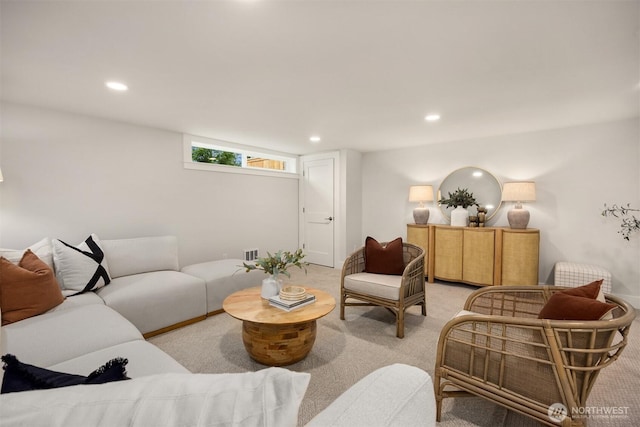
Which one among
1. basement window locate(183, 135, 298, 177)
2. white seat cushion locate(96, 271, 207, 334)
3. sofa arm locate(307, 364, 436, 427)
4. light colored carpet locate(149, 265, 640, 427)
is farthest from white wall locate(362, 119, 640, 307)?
sofa arm locate(307, 364, 436, 427)

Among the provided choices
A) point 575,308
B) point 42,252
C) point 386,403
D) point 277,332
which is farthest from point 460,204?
point 42,252

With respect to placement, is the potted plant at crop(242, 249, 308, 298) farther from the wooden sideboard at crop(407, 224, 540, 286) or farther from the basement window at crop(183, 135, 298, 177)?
the wooden sideboard at crop(407, 224, 540, 286)

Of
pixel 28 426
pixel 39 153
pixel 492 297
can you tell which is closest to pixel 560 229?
pixel 492 297

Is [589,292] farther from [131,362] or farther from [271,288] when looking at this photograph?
[131,362]

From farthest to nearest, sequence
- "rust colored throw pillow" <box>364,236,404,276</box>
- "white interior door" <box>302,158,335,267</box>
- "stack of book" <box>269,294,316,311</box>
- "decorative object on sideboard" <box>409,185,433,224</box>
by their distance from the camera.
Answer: "white interior door" <box>302,158,335,267</box> → "decorative object on sideboard" <box>409,185,433,224</box> → "rust colored throw pillow" <box>364,236,404,276</box> → "stack of book" <box>269,294,316,311</box>

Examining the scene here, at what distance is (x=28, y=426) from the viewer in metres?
0.45

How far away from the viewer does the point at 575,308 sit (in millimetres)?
1371

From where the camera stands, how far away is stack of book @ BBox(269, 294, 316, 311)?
2164 millimetres

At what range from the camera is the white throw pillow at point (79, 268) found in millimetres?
2438

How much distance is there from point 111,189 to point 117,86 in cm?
144

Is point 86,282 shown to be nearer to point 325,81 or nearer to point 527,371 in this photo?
point 325,81

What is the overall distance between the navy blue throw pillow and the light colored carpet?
1267 millimetres

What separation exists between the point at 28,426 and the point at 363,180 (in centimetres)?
536

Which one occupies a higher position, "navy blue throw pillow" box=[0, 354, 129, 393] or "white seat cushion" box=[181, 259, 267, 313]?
"navy blue throw pillow" box=[0, 354, 129, 393]
